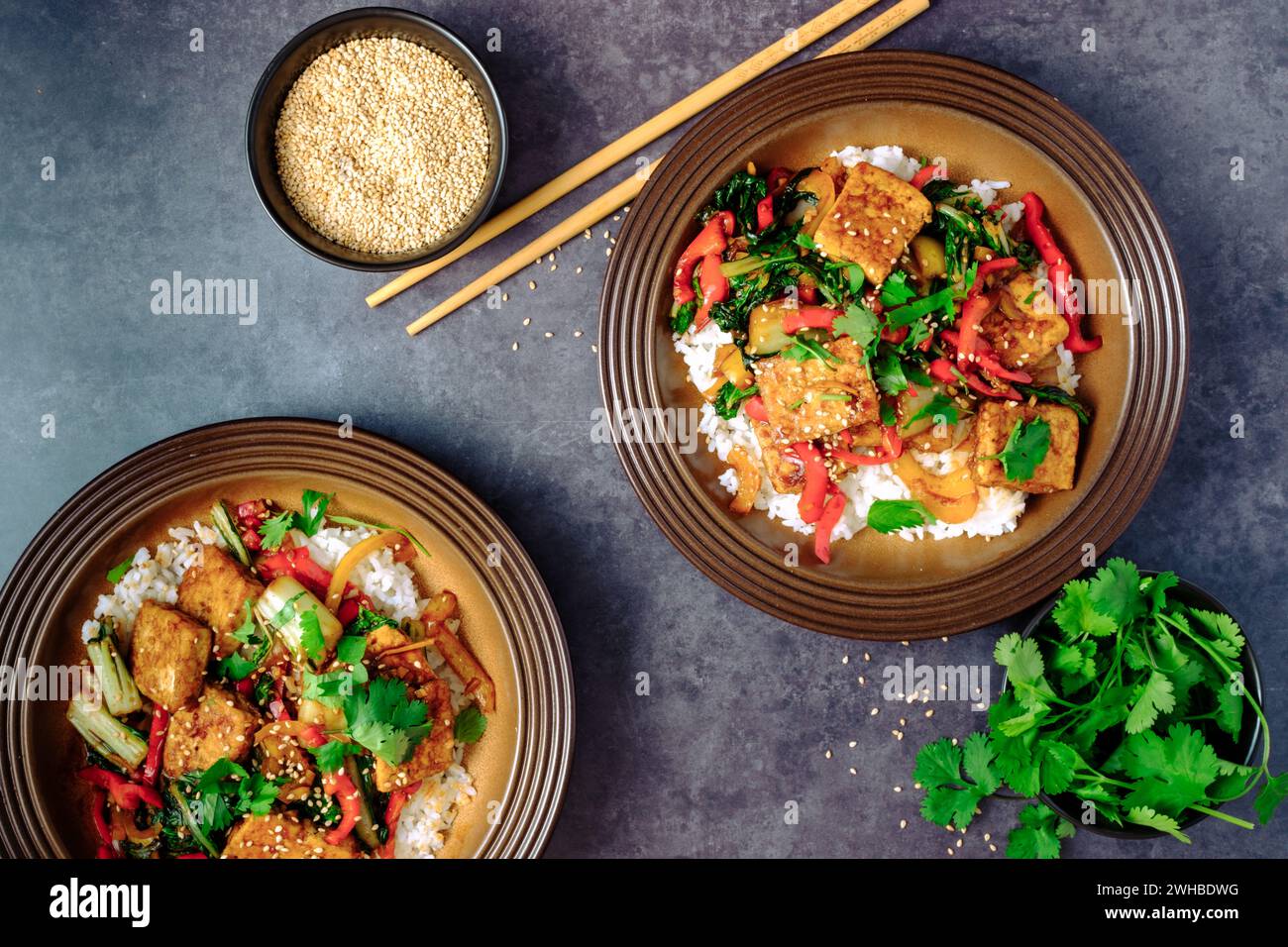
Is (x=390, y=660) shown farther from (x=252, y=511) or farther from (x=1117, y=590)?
(x=1117, y=590)

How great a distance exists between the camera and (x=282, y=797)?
9.22 feet

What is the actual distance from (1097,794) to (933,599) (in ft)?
2.30

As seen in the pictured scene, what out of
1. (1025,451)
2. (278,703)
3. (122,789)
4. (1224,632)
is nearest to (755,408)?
(1025,451)

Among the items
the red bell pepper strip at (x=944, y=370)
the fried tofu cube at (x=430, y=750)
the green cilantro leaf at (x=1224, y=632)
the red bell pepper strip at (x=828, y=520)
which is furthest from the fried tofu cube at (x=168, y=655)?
the green cilantro leaf at (x=1224, y=632)

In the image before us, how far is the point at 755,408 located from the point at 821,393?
278 millimetres

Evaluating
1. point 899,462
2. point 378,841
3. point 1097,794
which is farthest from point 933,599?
point 378,841

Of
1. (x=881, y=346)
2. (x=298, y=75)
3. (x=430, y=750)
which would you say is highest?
(x=298, y=75)

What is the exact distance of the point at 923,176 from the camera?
2906 millimetres

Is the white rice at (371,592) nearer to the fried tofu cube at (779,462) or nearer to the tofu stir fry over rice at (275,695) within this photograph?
the tofu stir fry over rice at (275,695)

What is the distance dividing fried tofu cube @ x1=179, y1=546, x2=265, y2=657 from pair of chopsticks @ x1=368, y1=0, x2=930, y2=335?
0.95 meters

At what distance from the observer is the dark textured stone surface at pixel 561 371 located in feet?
10.3

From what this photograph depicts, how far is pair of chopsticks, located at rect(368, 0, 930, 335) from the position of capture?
303 centimetres

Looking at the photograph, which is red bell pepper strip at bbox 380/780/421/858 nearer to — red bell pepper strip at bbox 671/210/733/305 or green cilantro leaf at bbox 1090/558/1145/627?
red bell pepper strip at bbox 671/210/733/305

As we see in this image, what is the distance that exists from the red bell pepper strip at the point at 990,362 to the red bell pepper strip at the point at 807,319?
1.25 feet
